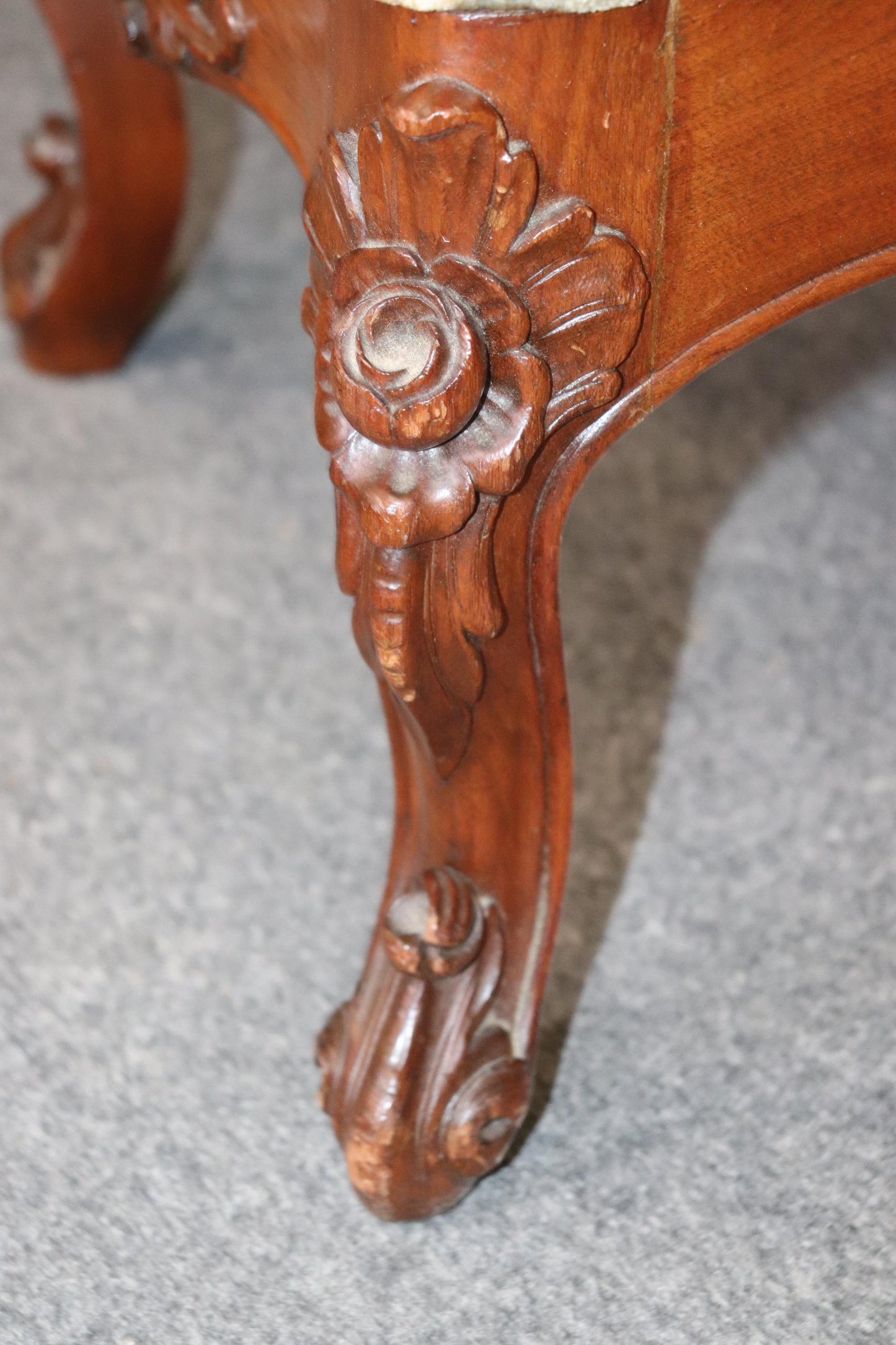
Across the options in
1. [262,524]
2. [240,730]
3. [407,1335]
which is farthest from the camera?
[262,524]

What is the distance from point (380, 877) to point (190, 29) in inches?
14.4

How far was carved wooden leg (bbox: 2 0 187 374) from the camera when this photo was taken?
94cm

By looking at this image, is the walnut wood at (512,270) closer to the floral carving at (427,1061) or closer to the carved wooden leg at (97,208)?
the floral carving at (427,1061)

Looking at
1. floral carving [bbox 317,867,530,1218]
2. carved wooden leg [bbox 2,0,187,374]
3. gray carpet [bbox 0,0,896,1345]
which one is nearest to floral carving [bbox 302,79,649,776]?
floral carving [bbox 317,867,530,1218]

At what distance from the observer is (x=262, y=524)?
0.97 metres

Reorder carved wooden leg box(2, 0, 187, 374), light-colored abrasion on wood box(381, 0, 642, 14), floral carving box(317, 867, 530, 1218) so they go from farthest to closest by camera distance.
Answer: carved wooden leg box(2, 0, 187, 374)
floral carving box(317, 867, 530, 1218)
light-colored abrasion on wood box(381, 0, 642, 14)

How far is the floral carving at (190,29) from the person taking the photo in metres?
0.59

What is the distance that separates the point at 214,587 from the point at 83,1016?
300 millimetres

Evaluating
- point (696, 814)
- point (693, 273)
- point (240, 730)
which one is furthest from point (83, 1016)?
point (693, 273)

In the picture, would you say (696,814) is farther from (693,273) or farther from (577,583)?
(693,273)

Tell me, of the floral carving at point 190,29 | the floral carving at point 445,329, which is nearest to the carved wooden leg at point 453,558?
the floral carving at point 445,329

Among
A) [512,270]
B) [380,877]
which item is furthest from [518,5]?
[380,877]

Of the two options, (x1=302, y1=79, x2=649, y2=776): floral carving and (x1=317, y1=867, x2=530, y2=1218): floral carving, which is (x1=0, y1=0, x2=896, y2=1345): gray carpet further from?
(x1=302, y1=79, x2=649, y2=776): floral carving

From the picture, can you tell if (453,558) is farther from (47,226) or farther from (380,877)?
(47,226)
